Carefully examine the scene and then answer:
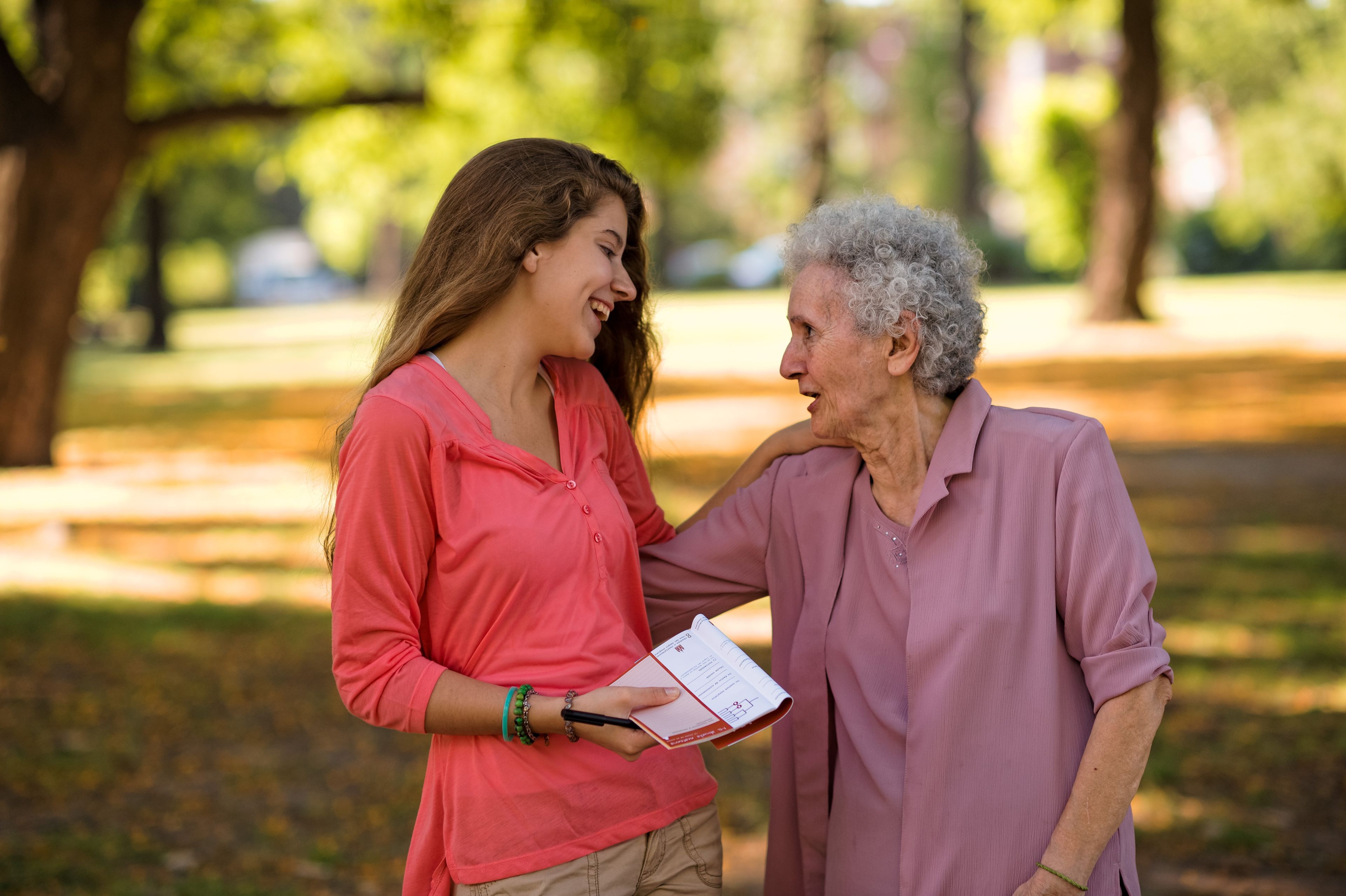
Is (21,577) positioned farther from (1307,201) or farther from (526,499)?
(1307,201)

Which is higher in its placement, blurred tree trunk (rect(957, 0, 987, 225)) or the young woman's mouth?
blurred tree trunk (rect(957, 0, 987, 225))

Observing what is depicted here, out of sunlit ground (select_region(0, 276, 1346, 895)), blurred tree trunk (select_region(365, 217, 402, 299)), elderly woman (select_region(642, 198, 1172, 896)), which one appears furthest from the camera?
blurred tree trunk (select_region(365, 217, 402, 299))

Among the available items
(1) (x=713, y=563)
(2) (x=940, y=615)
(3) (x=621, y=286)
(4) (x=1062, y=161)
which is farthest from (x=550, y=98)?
(2) (x=940, y=615)

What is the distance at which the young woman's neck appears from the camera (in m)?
2.62

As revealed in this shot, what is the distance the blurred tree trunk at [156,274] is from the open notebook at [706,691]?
30.9 m

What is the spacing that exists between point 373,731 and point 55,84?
30.6ft

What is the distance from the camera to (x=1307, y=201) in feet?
123

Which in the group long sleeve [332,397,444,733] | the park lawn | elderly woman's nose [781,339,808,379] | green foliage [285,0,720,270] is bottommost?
the park lawn

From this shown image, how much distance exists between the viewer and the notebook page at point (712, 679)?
231 centimetres

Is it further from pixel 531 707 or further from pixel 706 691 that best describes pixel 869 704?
pixel 531 707

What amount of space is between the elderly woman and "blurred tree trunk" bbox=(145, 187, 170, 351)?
3066 centimetres

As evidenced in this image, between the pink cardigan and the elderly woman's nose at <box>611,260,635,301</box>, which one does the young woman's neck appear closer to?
the elderly woman's nose at <box>611,260,635,301</box>

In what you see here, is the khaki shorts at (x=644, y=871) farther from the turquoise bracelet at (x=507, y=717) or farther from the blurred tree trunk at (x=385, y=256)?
the blurred tree trunk at (x=385, y=256)

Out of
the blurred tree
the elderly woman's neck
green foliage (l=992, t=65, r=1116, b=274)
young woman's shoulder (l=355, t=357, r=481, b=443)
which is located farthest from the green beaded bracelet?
green foliage (l=992, t=65, r=1116, b=274)
